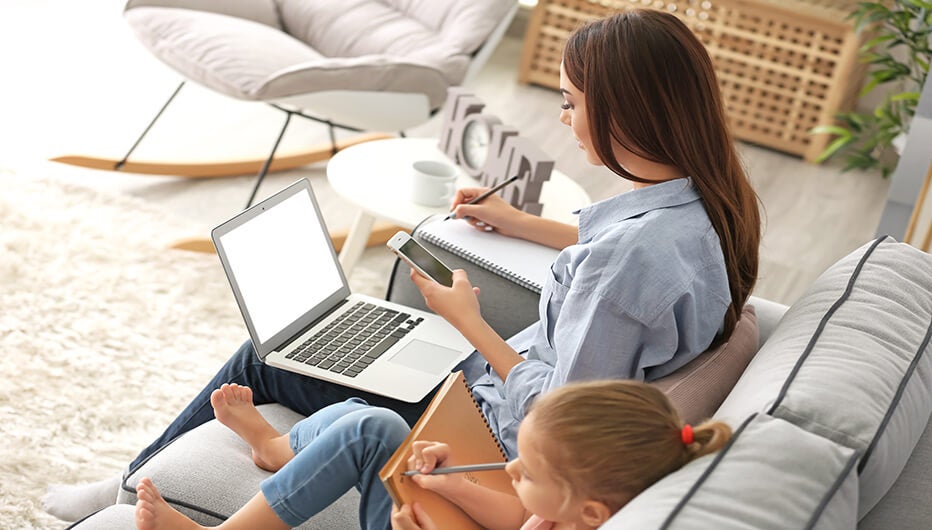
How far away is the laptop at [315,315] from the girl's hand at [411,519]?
1.24ft

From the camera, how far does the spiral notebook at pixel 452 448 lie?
1203 mm

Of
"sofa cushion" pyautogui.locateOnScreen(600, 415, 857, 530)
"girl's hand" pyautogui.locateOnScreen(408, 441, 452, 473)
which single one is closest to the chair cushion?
"girl's hand" pyautogui.locateOnScreen(408, 441, 452, 473)

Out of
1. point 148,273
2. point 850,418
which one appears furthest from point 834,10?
point 850,418

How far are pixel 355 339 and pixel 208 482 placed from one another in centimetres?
36

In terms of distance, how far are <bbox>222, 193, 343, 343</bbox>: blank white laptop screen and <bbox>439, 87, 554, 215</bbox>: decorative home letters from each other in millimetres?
561

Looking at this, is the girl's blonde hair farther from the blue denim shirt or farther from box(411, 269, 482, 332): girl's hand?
box(411, 269, 482, 332): girl's hand

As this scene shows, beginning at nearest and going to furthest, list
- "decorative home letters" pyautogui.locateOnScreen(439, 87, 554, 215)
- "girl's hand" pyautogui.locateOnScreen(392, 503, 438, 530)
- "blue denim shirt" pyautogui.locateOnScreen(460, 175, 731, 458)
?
"girl's hand" pyautogui.locateOnScreen(392, 503, 438, 530) < "blue denim shirt" pyautogui.locateOnScreen(460, 175, 731, 458) < "decorative home letters" pyautogui.locateOnScreen(439, 87, 554, 215)

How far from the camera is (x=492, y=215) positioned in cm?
193

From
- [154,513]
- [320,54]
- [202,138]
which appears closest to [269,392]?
[154,513]

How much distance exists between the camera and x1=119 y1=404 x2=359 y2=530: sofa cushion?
142 cm

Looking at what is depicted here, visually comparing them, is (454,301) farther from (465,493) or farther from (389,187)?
(389,187)

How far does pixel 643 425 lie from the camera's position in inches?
41.8

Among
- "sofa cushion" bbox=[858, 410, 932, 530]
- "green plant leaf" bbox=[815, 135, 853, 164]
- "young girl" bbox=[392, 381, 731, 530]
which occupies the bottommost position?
"green plant leaf" bbox=[815, 135, 853, 164]

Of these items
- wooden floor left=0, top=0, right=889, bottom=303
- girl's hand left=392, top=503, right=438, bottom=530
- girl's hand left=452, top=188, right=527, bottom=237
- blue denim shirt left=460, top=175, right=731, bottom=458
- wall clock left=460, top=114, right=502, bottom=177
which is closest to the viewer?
girl's hand left=392, top=503, right=438, bottom=530
